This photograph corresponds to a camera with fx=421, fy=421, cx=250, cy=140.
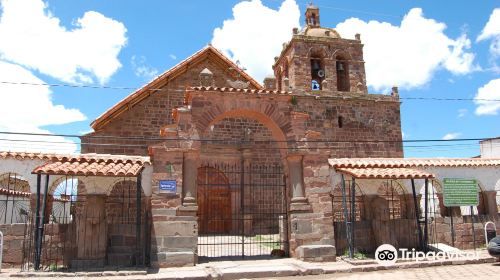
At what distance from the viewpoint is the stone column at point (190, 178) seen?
32.5 ft

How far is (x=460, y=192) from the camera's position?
39.1 feet

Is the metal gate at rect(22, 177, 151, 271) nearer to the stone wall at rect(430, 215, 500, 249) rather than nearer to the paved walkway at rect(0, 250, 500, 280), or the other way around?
the paved walkway at rect(0, 250, 500, 280)

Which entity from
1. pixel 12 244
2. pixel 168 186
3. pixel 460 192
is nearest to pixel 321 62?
pixel 460 192

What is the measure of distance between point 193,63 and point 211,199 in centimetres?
568

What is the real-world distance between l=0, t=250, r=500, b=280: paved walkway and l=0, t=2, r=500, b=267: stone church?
2.06ft

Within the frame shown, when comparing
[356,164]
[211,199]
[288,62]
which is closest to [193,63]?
[288,62]

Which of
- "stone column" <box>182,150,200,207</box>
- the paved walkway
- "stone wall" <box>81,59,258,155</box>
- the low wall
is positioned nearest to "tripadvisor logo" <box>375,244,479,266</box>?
the paved walkway

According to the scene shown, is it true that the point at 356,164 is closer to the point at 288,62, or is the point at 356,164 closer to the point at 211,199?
the point at 211,199

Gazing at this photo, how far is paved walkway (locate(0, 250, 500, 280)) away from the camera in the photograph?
27.6ft

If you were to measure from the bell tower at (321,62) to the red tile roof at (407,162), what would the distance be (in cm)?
638

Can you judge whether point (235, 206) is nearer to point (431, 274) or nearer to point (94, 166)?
point (94, 166)

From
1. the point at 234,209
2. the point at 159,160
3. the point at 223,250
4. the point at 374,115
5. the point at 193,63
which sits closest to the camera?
the point at 159,160

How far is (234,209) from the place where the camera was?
50.8 ft

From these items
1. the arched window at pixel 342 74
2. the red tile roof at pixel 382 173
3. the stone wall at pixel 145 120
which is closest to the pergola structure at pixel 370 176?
the red tile roof at pixel 382 173
